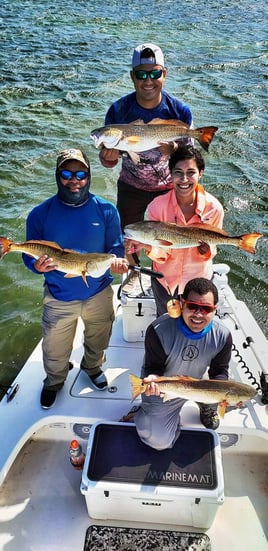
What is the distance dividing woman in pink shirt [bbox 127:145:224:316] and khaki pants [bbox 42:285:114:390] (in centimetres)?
60

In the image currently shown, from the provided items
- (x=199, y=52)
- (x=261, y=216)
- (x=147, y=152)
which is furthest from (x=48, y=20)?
(x=147, y=152)

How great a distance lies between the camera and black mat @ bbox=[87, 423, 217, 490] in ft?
10.8

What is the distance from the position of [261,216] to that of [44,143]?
5.51m

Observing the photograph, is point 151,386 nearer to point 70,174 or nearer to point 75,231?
point 75,231

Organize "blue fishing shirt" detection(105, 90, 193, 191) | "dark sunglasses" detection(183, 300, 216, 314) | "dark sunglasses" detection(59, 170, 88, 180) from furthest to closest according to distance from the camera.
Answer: "blue fishing shirt" detection(105, 90, 193, 191) < "dark sunglasses" detection(59, 170, 88, 180) < "dark sunglasses" detection(183, 300, 216, 314)

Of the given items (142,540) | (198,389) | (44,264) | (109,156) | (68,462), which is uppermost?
(109,156)

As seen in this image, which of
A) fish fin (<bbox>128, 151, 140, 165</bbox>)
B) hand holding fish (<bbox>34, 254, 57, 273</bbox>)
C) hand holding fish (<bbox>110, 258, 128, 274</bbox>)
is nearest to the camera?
hand holding fish (<bbox>34, 254, 57, 273</bbox>)

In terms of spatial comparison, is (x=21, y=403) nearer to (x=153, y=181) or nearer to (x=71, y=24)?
(x=153, y=181)

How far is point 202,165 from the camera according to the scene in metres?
3.67

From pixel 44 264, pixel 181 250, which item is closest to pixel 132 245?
pixel 181 250

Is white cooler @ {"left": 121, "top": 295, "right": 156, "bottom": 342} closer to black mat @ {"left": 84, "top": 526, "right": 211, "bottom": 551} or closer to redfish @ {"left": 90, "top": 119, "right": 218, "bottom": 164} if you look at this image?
Result: redfish @ {"left": 90, "top": 119, "right": 218, "bottom": 164}

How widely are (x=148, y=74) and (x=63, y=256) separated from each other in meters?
1.83

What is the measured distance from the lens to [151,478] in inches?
130

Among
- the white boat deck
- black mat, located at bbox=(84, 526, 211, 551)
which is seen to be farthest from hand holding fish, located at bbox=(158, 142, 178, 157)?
black mat, located at bbox=(84, 526, 211, 551)
